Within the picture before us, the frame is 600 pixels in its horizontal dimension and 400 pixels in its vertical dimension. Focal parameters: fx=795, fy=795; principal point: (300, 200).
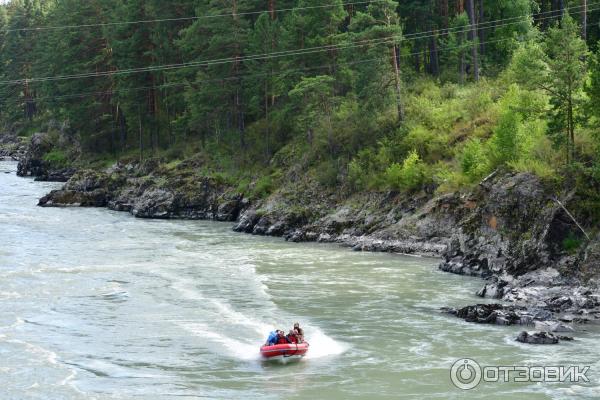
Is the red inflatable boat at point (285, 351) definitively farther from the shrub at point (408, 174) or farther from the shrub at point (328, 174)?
the shrub at point (328, 174)

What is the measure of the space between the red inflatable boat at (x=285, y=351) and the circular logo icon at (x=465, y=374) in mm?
4947

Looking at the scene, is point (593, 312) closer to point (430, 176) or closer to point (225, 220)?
point (430, 176)

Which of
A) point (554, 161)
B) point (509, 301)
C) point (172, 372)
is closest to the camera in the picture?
point (172, 372)

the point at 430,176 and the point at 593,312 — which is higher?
the point at 430,176

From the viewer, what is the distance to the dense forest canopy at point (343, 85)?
132 feet

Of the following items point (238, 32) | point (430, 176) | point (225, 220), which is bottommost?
point (225, 220)

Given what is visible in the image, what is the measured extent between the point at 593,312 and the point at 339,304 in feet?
32.5

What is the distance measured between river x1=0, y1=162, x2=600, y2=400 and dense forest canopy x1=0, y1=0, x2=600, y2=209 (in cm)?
867

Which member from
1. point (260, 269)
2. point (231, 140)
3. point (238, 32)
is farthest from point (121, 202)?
point (260, 269)

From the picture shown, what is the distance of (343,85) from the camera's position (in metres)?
64.9

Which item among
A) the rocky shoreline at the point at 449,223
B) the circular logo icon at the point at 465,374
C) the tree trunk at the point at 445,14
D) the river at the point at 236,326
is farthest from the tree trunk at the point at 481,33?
the circular logo icon at the point at 465,374

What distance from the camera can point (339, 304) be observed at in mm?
33031

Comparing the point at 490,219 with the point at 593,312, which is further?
the point at 490,219

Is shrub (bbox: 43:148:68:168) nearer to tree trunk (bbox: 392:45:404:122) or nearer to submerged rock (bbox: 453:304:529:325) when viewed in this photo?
tree trunk (bbox: 392:45:404:122)
